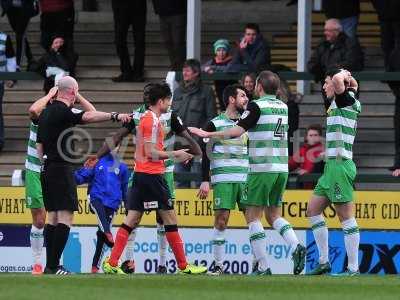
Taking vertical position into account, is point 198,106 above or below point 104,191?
above

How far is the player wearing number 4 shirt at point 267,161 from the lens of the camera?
661 inches

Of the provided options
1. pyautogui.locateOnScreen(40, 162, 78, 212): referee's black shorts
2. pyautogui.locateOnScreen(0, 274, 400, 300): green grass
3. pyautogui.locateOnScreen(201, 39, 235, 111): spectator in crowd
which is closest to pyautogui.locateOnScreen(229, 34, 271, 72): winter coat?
pyautogui.locateOnScreen(201, 39, 235, 111): spectator in crowd

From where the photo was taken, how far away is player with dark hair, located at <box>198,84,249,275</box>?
1841 centimetres

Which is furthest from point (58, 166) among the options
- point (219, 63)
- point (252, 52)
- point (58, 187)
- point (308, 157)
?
point (252, 52)

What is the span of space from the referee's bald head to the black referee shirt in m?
0.10

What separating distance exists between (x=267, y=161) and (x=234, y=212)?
3374 mm

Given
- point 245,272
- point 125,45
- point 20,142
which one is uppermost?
point 125,45

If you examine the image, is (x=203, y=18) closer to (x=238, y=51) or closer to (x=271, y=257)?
(x=238, y=51)

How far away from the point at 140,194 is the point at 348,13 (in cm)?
636

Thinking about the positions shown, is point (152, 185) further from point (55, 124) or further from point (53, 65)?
point (53, 65)

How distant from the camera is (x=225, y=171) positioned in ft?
60.8

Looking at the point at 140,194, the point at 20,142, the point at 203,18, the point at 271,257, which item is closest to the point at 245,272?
the point at 271,257

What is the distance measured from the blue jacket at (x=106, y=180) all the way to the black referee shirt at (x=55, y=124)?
2.66 metres

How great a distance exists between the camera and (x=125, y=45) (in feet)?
77.1
